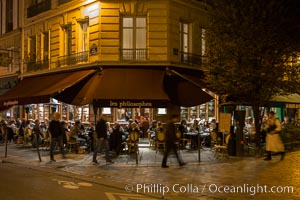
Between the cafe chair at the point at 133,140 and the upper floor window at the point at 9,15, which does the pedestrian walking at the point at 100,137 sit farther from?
the upper floor window at the point at 9,15

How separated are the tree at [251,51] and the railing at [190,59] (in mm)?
3016

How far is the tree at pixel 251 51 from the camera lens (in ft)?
58.0

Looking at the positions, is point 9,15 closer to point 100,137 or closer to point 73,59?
point 73,59

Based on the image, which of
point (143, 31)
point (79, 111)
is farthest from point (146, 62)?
point (79, 111)

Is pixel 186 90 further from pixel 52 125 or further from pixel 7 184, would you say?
pixel 7 184

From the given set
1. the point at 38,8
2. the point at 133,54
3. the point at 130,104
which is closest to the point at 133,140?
the point at 130,104

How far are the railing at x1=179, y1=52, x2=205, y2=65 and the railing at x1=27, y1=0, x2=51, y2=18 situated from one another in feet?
27.5

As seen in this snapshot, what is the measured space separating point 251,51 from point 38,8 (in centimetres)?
1373

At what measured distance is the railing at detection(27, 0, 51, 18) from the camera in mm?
24766

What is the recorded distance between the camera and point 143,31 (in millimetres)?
21250

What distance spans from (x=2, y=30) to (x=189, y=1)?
14846 millimetres

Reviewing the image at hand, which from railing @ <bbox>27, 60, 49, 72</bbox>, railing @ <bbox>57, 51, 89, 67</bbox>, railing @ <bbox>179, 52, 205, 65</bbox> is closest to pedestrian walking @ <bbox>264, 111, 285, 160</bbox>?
railing @ <bbox>179, 52, 205, 65</bbox>

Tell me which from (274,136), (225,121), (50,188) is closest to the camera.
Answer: (50,188)

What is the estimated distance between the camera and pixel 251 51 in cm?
1758
